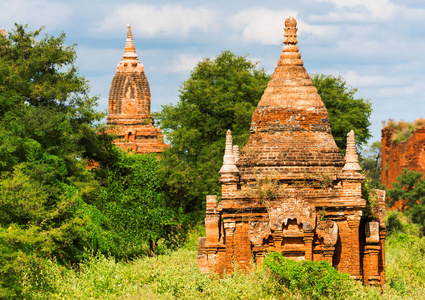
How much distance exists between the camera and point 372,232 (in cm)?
1994

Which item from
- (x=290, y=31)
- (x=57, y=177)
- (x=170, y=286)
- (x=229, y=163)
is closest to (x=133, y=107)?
(x=57, y=177)

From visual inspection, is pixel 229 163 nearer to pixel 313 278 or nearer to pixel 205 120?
pixel 313 278

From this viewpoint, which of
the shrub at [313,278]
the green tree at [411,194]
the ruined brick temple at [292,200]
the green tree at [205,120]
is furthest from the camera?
the green tree at [411,194]

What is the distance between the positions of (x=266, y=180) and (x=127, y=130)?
→ 3152 cm

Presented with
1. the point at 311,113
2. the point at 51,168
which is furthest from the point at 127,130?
the point at 311,113

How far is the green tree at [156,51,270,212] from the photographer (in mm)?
37344

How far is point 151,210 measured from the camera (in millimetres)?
36375

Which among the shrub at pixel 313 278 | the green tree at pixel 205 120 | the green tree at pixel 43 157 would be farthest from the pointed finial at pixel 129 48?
the shrub at pixel 313 278

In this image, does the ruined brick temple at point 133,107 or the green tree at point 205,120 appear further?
the ruined brick temple at point 133,107

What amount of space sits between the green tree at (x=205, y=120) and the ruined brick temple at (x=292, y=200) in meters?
16.0

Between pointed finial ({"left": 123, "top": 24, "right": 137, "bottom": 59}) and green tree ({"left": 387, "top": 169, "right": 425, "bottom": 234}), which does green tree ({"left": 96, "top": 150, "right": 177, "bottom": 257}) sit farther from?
green tree ({"left": 387, "top": 169, "right": 425, "bottom": 234})

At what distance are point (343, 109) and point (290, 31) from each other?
2078 centimetres

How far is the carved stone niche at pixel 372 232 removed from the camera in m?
19.9

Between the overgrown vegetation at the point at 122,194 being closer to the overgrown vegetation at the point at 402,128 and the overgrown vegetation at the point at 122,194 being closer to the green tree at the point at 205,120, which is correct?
the green tree at the point at 205,120
